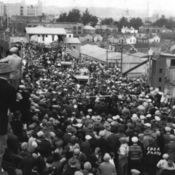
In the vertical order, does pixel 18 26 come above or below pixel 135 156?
below

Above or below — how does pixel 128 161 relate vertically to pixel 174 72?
above

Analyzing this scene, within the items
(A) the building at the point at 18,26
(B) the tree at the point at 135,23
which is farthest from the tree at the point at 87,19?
(A) the building at the point at 18,26

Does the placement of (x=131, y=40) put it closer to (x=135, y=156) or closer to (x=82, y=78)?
(x=82, y=78)

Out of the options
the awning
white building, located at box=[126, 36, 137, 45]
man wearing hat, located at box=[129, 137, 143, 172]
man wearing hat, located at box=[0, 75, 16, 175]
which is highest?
man wearing hat, located at box=[0, 75, 16, 175]

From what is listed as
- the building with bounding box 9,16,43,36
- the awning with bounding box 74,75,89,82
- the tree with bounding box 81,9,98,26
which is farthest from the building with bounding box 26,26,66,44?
the tree with bounding box 81,9,98,26

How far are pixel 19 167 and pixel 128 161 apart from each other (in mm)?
2286

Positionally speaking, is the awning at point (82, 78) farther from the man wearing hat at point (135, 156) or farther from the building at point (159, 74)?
the man wearing hat at point (135, 156)

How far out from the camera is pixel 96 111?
13203 mm

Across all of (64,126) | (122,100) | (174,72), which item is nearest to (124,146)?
(64,126)

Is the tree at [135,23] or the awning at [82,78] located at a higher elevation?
the awning at [82,78]

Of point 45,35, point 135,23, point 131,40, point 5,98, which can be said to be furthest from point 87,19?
point 5,98

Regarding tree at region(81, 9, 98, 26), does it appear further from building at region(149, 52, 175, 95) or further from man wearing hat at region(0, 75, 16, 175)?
man wearing hat at region(0, 75, 16, 175)

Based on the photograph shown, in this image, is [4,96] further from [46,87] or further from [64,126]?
[46,87]

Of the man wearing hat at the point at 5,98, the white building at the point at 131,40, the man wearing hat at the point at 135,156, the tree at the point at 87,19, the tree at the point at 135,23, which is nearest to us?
the man wearing hat at the point at 5,98
